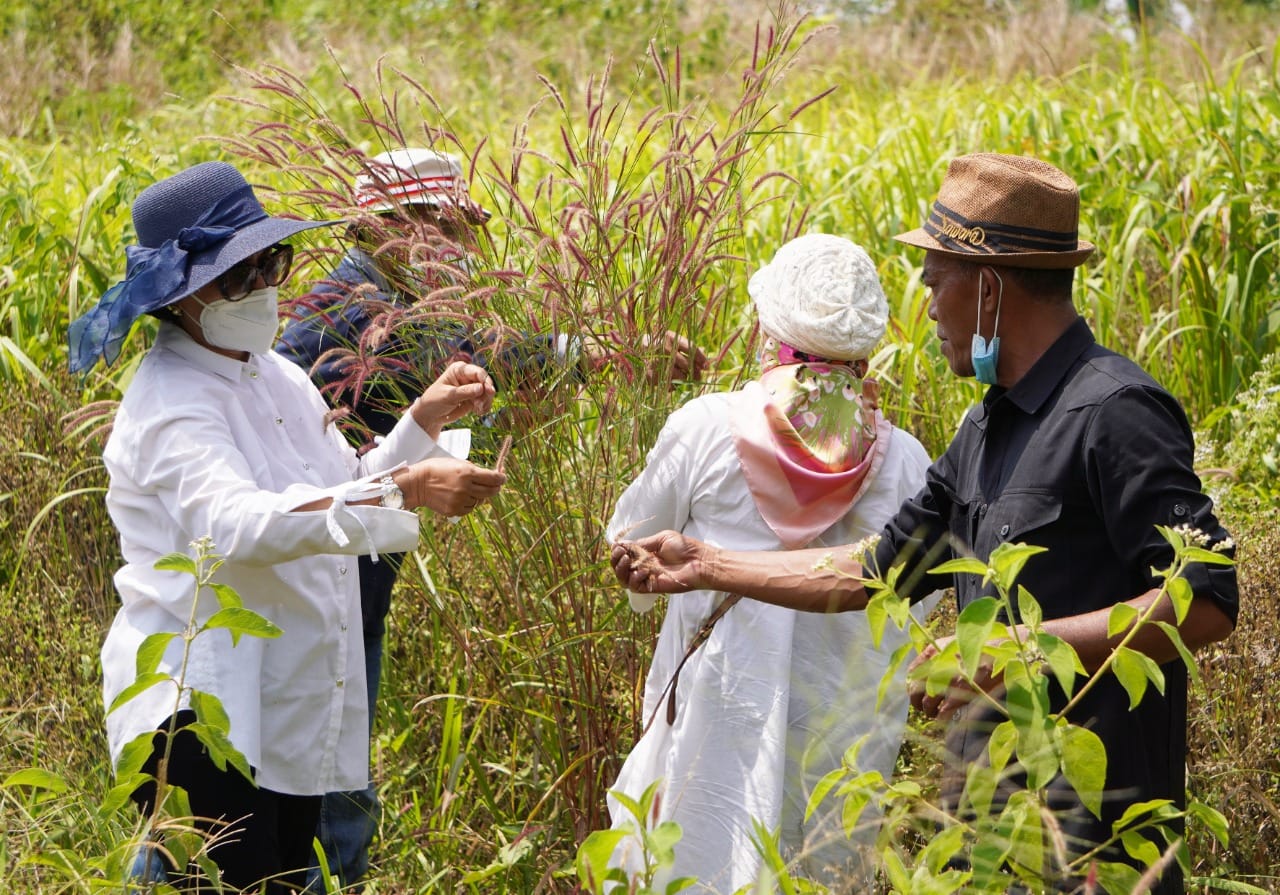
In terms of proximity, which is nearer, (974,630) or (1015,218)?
(974,630)

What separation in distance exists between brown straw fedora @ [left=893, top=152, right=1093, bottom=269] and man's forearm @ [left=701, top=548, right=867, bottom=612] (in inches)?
22.0

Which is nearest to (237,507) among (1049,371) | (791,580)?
(791,580)

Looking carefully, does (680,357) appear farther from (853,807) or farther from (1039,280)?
(853,807)

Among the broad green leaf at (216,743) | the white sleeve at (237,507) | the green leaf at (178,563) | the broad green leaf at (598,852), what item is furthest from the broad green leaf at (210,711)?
the white sleeve at (237,507)

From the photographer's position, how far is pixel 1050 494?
6.77 feet

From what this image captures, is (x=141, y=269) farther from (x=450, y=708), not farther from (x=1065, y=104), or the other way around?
(x=1065, y=104)

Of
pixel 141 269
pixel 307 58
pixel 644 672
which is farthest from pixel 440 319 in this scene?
pixel 307 58

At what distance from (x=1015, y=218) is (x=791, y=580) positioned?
693 mm

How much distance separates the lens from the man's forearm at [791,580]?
2.38 meters

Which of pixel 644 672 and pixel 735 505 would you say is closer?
pixel 735 505

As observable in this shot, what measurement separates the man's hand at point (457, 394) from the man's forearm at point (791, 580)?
25.2 inches

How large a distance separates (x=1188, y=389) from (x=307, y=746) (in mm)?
3040

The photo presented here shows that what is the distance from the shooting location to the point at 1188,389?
176 inches

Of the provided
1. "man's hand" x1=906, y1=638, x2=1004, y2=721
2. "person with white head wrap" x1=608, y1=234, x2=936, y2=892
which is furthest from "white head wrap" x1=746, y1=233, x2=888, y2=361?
"man's hand" x1=906, y1=638, x2=1004, y2=721
